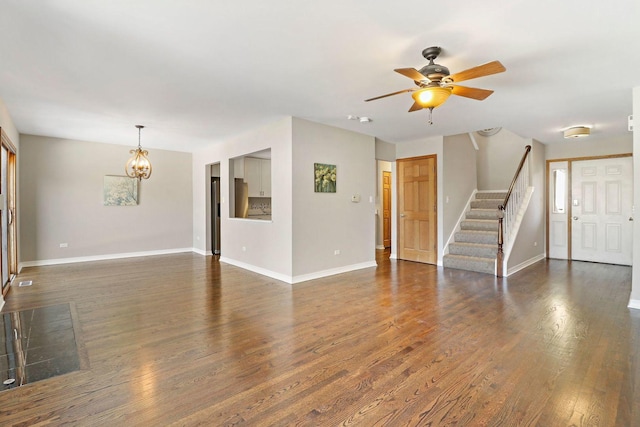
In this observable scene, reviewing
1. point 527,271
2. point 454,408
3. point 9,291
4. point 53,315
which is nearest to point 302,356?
point 454,408

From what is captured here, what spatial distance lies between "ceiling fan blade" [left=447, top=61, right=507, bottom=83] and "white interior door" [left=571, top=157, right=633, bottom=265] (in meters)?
5.82

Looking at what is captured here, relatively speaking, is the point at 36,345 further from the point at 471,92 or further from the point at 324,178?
the point at 471,92

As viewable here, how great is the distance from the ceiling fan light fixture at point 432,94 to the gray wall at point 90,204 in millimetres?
6861

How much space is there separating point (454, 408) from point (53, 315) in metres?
4.09

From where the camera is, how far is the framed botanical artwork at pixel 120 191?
7.21 meters

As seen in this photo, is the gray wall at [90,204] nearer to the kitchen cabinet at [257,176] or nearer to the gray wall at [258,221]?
the gray wall at [258,221]

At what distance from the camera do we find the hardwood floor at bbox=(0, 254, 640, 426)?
1.92 meters

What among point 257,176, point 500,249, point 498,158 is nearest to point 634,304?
point 500,249

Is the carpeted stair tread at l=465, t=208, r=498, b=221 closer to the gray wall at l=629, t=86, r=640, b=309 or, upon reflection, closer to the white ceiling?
the white ceiling

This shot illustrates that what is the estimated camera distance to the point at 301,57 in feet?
9.71

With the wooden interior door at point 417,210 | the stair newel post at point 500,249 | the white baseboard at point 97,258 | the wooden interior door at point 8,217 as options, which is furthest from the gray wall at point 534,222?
the wooden interior door at point 8,217

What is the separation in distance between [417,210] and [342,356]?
479 centimetres

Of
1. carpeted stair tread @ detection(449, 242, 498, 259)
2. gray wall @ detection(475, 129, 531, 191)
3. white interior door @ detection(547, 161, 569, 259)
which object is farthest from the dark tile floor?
gray wall @ detection(475, 129, 531, 191)

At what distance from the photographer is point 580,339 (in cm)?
292
